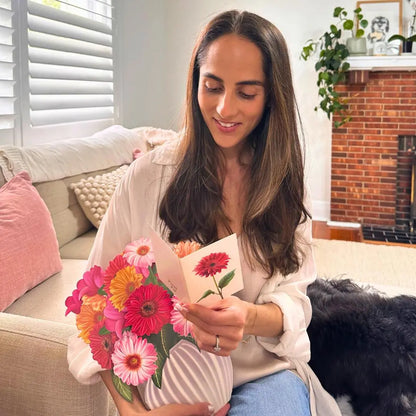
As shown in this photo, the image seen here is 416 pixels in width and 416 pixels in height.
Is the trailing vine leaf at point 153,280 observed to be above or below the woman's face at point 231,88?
below

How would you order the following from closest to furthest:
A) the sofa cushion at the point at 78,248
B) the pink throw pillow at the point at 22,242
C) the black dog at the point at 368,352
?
the black dog at the point at 368,352, the pink throw pillow at the point at 22,242, the sofa cushion at the point at 78,248

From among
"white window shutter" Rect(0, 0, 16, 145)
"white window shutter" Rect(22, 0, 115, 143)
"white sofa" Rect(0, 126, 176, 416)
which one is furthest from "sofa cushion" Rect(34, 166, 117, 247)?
"white window shutter" Rect(22, 0, 115, 143)

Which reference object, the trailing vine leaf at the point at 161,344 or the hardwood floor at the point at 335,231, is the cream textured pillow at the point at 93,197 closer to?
the trailing vine leaf at the point at 161,344

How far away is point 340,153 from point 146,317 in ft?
14.9

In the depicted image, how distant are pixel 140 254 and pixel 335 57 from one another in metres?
4.29

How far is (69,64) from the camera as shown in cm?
328

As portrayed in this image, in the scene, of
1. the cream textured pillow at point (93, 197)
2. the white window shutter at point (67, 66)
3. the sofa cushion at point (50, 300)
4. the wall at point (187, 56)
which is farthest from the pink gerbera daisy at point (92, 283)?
the wall at point (187, 56)

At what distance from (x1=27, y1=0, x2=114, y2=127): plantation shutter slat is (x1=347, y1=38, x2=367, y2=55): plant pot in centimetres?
213

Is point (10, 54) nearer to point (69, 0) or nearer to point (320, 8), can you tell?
point (69, 0)

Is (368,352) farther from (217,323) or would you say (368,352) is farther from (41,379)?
(41,379)

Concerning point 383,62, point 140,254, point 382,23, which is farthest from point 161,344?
point 382,23

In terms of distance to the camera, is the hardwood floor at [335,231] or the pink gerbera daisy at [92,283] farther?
the hardwood floor at [335,231]

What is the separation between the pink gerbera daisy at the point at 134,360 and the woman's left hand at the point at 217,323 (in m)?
0.08

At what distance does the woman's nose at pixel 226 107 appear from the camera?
3.72ft
